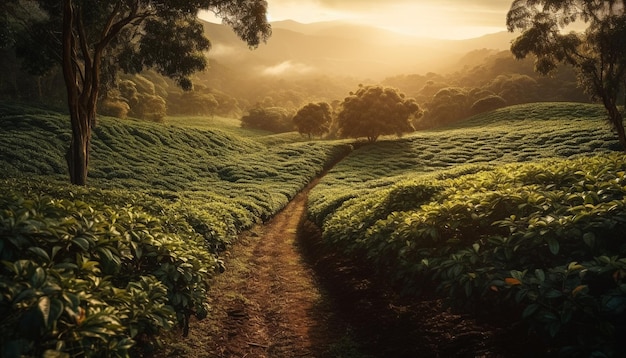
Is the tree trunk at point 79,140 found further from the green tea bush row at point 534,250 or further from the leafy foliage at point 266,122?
the leafy foliage at point 266,122

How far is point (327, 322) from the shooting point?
31.7 feet

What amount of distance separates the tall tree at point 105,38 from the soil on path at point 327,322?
32.8 ft

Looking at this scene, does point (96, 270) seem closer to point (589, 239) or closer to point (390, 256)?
point (390, 256)

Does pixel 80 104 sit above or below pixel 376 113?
above

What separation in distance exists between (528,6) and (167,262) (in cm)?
3238

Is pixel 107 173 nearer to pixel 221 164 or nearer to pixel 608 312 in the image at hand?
pixel 221 164

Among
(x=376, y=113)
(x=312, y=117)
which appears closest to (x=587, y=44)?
(x=376, y=113)

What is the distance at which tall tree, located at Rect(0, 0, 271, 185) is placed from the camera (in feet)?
53.0

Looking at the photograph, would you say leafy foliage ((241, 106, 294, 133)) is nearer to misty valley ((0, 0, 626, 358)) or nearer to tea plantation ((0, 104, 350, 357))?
misty valley ((0, 0, 626, 358))

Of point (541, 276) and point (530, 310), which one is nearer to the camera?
point (530, 310)

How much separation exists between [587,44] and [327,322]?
30827 millimetres

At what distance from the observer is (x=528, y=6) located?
28.8 meters

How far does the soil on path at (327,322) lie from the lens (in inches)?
274

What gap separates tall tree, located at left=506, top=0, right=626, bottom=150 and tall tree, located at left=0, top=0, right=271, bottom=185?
868 inches
